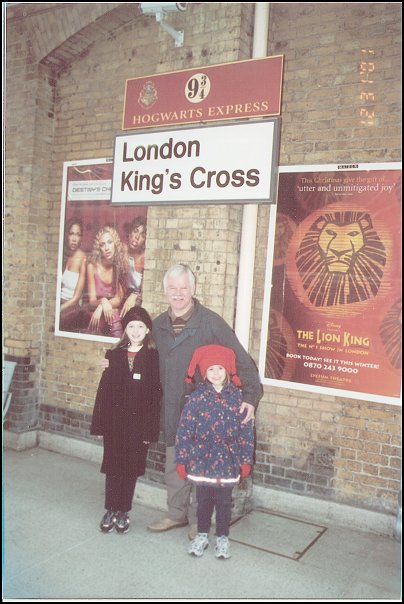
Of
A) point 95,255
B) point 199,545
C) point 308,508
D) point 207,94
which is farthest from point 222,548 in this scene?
point 207,94

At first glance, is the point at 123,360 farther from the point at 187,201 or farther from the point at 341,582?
the point at 341,582

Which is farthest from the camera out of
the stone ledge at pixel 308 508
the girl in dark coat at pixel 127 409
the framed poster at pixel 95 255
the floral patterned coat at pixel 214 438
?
the framed poster at pixel 95 255

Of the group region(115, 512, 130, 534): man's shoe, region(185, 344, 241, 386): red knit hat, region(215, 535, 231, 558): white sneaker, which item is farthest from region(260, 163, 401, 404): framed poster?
region(115, 512, 130, 534): man's shoe

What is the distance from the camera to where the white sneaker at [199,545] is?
3507 mm

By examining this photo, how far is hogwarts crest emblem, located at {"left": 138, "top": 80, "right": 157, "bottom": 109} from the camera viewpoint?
4.16 meters

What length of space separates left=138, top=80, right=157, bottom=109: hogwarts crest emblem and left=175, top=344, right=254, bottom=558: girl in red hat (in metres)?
2.04

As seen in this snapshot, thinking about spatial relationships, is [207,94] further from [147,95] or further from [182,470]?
[182,470]

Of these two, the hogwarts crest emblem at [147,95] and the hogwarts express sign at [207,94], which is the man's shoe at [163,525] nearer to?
the hogwarts express sign at [207,94]

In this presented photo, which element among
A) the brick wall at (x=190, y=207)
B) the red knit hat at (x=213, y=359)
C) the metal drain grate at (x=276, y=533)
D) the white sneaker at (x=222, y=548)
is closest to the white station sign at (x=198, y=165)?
the brick wall at (x=190, y=207)

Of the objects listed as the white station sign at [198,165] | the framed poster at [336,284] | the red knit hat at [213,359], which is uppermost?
the white station sign at [198,165]

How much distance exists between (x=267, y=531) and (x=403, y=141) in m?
3.10

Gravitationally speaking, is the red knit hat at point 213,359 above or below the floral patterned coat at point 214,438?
above

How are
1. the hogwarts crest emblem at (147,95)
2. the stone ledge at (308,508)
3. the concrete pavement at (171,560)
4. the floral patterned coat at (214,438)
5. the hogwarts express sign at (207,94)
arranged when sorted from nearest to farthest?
the concrete pavement at (171,560), the floral patterned coat at (214,438), the hogwarts express sign at (207,94), the stone ledge at (308,508), the hogwarts crest emblem at (147,95)

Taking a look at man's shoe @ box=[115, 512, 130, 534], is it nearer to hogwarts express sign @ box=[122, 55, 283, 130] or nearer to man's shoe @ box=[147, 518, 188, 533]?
man's shoe @ box=[147, 518, 188, 533]
